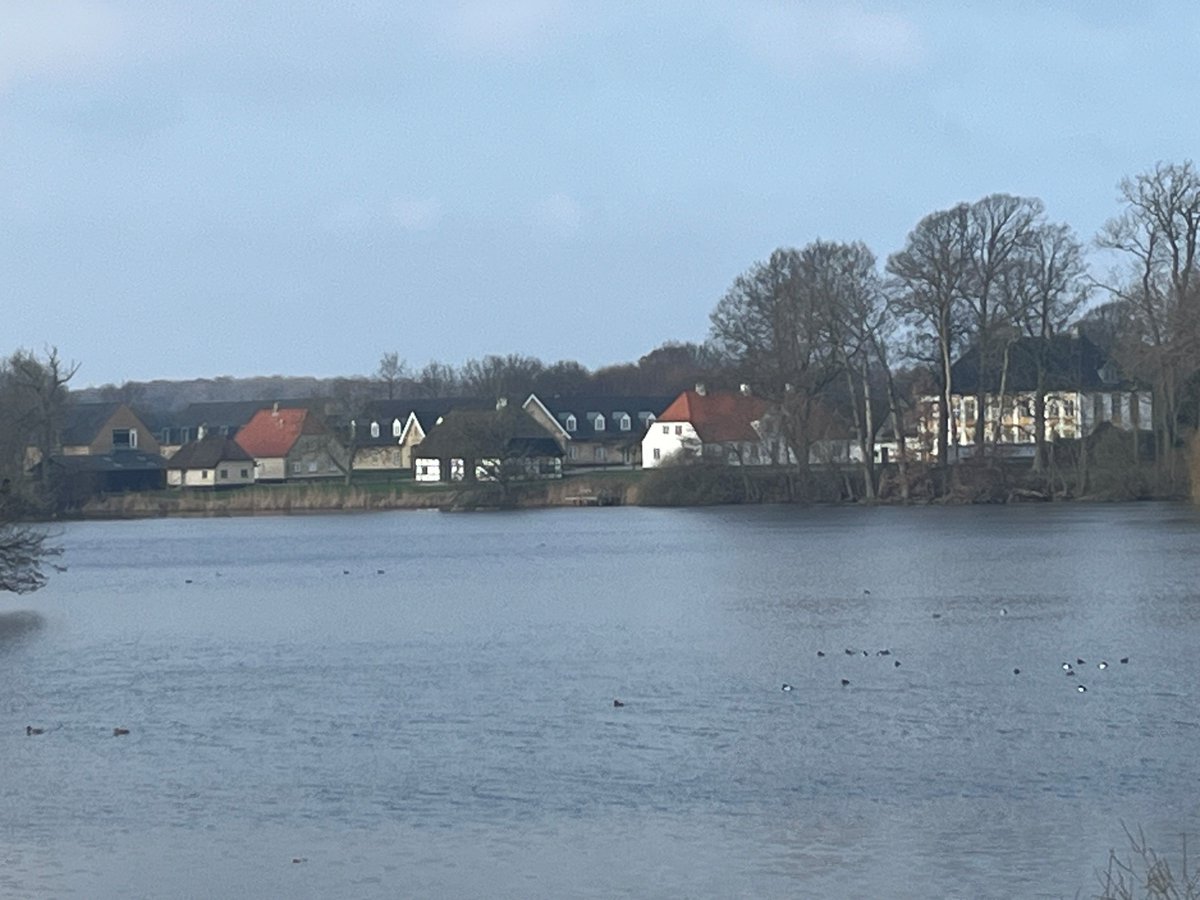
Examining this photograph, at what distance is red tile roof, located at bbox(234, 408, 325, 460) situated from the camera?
98.7 m

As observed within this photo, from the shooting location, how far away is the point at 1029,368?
6794 centimetres

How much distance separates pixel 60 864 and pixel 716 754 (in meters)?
6.02

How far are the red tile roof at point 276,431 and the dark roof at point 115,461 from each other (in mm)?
5554

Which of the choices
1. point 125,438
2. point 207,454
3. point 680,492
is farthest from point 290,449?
point 680,492

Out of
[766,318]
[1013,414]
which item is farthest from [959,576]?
[1013,414]

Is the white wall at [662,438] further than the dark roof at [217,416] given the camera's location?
No

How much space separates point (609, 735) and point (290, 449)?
270 feet

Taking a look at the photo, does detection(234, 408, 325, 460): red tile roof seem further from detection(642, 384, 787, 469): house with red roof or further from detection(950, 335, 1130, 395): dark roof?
detection(950, 335, 1130, 395): dark roof

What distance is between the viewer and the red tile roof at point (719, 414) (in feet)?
249

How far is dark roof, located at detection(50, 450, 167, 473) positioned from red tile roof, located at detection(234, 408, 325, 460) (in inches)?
219

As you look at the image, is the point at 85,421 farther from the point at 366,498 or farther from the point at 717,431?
the point at 717,431

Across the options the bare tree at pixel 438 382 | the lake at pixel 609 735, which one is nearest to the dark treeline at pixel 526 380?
the bare tree at pixel 438 382

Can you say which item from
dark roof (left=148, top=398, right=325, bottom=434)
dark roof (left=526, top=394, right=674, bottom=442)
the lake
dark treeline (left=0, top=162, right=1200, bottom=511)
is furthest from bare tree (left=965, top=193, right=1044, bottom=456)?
dark roof (left=148, top=398, right=325, bottom=434)

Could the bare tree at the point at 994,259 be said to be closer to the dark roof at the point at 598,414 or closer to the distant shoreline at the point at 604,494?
the distant shoreline at the point at 604,494
